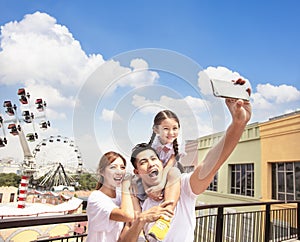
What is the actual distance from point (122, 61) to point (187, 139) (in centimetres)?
12

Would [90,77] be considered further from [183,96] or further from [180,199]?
[180,199]

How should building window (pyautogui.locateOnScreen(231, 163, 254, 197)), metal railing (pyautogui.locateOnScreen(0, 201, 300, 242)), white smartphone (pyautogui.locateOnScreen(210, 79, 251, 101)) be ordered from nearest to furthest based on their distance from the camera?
white smartphone (pyautogui.locateOnScreen(210, 79, 251, 101)) → metal railing (pyautogui.locateOnScreen(0, 201, 300, 242)) → building window (pyautogui.locateOnScreen(231, 163, 254, 197))

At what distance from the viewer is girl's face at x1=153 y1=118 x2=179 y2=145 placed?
1.02 feet

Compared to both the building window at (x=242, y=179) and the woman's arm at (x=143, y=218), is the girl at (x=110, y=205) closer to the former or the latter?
the woman's arm at (x=143, y=218)

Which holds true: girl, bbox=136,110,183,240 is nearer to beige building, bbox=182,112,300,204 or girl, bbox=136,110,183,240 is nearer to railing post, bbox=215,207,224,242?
railing post, bbox=215,207,224,242

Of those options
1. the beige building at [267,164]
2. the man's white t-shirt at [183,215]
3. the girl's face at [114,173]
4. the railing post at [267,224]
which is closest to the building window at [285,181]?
the beige building at [267,164]

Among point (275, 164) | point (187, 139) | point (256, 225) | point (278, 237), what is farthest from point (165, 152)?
point (275, 164)

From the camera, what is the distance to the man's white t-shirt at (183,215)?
14.6 inches

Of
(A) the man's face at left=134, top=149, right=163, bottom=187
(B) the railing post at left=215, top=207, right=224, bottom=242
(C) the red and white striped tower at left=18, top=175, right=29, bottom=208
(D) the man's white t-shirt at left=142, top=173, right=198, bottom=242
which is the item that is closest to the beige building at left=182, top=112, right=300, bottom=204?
(B) the railing post at left=215, top=207, right=224, bottom=242

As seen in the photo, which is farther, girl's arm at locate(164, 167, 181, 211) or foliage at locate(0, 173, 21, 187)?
foliage at locate(0, 173, 21, 187)

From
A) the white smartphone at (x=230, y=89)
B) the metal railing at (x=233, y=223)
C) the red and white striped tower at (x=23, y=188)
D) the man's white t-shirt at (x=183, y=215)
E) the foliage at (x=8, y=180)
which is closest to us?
the white smartphone at (x=230, y=89)

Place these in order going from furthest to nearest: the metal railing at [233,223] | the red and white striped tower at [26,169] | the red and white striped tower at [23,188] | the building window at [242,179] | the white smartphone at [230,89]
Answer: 1. the building window at [242,179]
2. the red and white striped tower at [23,188]
3. the red and white striped tower at [26,169]
4. the metal railing at [233,223]
5. the white smartphone at [230,89]

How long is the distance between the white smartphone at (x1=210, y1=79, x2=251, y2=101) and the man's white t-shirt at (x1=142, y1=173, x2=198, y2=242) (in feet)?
0.45

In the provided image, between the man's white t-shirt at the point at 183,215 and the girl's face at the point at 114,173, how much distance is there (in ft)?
0.16
